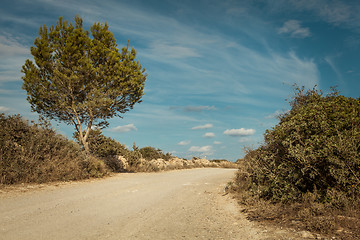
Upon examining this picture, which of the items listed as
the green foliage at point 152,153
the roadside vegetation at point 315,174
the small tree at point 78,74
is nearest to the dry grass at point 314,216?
→ the roadside vegetation at point 315,174

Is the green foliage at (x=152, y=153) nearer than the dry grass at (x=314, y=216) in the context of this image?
No

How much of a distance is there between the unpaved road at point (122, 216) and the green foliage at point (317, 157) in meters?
1.35

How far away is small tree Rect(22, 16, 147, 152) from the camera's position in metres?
18.2

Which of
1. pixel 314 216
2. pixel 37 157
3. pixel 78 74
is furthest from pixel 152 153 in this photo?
pixel 314 216

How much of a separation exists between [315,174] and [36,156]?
11.2 metres

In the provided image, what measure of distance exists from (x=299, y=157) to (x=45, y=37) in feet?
65.3

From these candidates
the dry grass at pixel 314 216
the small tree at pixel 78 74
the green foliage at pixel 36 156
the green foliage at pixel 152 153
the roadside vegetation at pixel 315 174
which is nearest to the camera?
the dry grass at pixel 314 216

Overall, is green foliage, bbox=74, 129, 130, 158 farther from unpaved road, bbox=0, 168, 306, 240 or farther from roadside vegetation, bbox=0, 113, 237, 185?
unpaved road, bbox=0, 168, 306, 240

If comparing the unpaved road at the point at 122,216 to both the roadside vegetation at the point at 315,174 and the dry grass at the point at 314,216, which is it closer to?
the dry grass at the point at 314,216

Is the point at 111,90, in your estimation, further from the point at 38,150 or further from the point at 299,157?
the point at 299,157

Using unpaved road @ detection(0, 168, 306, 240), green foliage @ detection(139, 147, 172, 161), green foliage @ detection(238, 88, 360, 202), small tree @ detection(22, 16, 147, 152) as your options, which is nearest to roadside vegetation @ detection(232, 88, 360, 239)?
green foliage @ detection(238, 88, 360, 202)

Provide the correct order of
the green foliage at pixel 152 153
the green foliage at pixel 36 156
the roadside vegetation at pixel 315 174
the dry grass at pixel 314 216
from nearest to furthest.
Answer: the dry grass at pixel 314 216
the roadside vegetation at pixel 315 174
the green foliage at pixel 36 156
the green foliage at pixel 152 153

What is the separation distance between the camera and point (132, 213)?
630 centimetres

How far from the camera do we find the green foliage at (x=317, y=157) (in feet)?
16.1
